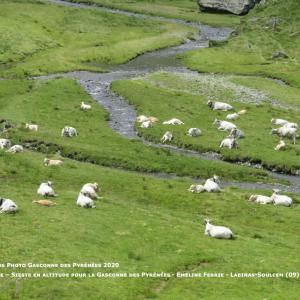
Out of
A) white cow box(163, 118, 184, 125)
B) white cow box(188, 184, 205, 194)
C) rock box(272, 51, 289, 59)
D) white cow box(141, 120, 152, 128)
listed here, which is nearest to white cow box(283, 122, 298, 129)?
white cow box(163, 118, 184, 125)

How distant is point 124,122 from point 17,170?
20841 mm

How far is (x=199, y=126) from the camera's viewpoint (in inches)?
2542

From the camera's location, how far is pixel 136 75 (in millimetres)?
95312

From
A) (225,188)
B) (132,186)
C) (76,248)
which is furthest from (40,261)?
(225,188)

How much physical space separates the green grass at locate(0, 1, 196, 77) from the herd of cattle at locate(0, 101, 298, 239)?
3321cm

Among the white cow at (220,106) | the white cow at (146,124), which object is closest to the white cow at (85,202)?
the white cow at (146,124)

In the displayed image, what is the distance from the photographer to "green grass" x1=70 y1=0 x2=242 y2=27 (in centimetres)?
16350

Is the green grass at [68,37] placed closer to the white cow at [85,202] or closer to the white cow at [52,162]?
the white cow at [52,162]

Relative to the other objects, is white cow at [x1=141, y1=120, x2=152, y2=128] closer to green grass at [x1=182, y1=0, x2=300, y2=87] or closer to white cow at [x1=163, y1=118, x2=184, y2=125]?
white cow at [x1=163, y1=118, x2=184, y2=125]

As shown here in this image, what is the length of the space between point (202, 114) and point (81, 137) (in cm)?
1640

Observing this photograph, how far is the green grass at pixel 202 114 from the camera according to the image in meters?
55.2

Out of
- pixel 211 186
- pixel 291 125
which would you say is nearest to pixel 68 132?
pixel 211 186

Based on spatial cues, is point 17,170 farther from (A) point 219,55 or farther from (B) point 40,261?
(A) point 219,55

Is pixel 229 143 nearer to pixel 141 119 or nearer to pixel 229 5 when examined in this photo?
pixel 141 119
